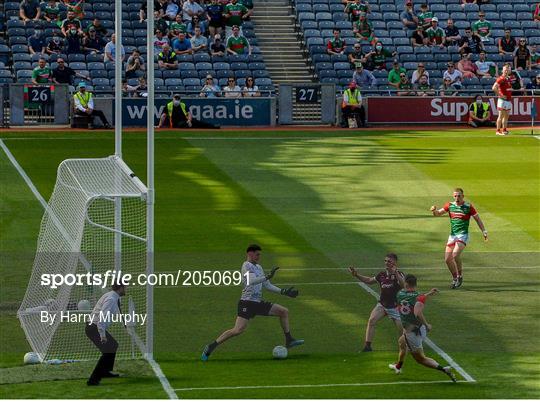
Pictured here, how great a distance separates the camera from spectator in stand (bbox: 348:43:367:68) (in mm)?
52531

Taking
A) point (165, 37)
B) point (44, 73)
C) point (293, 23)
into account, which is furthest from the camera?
point (293, 23)

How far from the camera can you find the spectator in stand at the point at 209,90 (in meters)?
48.7

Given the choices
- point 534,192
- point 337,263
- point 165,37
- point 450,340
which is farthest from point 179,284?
point 165,37

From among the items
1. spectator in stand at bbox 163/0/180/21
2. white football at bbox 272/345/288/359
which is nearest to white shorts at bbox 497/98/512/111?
spectator in stand at bbox 163/0/180/21

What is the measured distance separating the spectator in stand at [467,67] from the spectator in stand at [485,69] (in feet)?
0.72

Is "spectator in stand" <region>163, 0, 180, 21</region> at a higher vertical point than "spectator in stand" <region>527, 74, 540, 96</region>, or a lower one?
higher

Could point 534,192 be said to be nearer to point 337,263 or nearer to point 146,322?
point 337,263

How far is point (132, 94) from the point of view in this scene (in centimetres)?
4869

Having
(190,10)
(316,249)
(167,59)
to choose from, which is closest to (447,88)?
(190,10)

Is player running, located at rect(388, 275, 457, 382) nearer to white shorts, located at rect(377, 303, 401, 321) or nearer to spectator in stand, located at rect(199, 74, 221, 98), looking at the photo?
white shorts, located at rect(377, 303, 401, 321)

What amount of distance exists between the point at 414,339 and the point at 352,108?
29112 millimetres

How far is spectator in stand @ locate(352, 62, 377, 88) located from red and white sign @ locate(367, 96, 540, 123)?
5.04ft

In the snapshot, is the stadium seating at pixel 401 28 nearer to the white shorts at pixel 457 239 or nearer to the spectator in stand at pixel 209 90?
the spectator in stand at pixel 209 90

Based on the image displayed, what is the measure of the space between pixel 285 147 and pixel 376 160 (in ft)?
12.0
